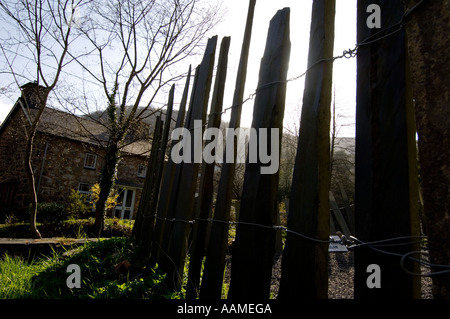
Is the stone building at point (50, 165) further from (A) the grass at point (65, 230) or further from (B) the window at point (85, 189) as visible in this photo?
(A) the grass at point (65, 230)

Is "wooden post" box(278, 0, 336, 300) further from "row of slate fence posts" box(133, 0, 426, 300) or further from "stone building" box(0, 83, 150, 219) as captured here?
"stone building" box(0, 83, 150, 219)

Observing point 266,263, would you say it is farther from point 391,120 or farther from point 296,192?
point 391,120

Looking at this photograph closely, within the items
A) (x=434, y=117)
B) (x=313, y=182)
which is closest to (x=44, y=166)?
(x=313, y=182)

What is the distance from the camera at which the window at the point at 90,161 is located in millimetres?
17206

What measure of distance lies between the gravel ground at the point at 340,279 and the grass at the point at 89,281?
1.48m

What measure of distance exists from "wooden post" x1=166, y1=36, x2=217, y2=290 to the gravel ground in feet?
4.69

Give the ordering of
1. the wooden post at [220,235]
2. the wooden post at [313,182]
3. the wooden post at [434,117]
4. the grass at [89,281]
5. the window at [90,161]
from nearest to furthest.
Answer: the wooden post at [434,117]
the wooden post at [313,182]
the wooden post at [220,235]
the grass at [89,281]
the window at [90,161]

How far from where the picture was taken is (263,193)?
1478 mm

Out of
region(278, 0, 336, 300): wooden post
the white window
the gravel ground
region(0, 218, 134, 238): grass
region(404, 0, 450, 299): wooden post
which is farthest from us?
the white window

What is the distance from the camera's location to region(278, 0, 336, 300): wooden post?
109 cm

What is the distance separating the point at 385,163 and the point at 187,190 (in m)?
1.84

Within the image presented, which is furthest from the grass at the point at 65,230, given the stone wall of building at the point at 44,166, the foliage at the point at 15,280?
the foliage at the point at 15,280

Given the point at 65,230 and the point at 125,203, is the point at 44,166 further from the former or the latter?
the point at 65,230

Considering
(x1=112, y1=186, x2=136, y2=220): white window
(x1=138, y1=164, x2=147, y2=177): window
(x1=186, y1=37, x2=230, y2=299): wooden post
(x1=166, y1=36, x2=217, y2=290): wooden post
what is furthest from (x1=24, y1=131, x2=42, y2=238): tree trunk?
(x1=138, y1=164, x2=147, y2=177): window
